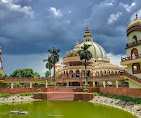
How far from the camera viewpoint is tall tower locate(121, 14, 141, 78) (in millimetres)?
26266

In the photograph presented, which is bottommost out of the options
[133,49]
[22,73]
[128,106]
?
[128,106]

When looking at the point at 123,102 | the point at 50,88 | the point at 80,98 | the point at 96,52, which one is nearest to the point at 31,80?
the point at 50,88

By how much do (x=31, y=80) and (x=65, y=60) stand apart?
57.3ft

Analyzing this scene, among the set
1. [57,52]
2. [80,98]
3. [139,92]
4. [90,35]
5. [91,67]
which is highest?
[90,35]

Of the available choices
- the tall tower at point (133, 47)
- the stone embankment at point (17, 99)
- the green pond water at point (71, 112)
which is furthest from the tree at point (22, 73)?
the tall tower at point (133, 47)

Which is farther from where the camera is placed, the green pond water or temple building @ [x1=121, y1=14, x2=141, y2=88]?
temple building @ [x1=121, y1=14, x2=141, y2=88]

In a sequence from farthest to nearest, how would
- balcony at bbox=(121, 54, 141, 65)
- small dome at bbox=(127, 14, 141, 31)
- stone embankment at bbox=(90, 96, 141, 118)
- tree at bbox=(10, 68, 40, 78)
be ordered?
tree at bbox=(10, 68, 40, 78) < small dome at bbox=(127, 14, 141, 31) < balcony at bbox=(121, 54, 141, 65) < stone embankment at bbox=(90, 96, 141, 118)

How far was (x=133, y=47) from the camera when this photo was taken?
1083 inches

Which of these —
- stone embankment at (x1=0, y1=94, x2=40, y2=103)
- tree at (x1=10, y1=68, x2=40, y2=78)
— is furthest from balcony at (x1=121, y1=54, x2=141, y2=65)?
tree at (x1=10, y1=68, x2=40, y2=78)

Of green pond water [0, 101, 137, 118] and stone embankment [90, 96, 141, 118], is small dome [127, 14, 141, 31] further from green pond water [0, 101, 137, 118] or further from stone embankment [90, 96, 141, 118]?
green pond water [0, 101, 137, 118]

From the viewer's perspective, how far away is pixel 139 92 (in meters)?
23.6

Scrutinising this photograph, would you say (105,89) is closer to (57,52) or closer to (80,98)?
(80,98)

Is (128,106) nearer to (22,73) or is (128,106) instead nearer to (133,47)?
(133,47)

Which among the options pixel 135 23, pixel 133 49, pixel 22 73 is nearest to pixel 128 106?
pixel 133 49
